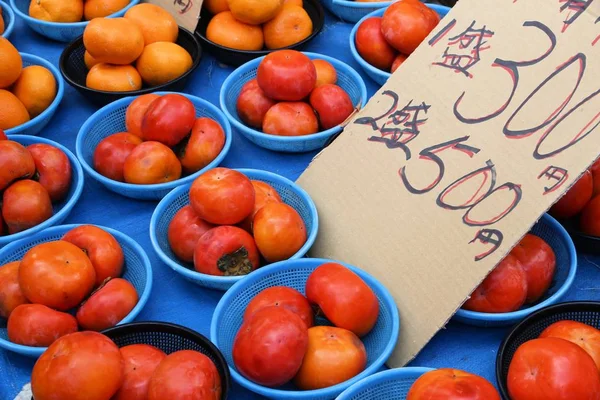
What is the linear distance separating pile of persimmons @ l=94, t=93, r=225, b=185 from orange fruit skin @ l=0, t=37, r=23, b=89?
0.32 meters

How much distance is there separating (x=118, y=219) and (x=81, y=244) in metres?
0.23

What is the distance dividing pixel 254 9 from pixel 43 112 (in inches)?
24.4

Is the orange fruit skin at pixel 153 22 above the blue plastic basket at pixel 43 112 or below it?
above

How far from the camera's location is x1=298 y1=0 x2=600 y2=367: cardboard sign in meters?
1.08

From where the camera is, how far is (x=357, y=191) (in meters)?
1.31

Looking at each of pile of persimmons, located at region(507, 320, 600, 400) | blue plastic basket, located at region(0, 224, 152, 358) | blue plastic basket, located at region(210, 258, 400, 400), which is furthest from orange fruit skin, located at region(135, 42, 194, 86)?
pile of persimmons, located at region(507, 320, 600, 400)

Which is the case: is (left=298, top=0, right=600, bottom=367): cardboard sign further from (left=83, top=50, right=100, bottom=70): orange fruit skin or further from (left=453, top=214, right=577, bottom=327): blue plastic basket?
(left=83, top=50, right=100, bottom=70): orange fruit skin

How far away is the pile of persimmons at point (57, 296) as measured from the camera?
1.12 meters

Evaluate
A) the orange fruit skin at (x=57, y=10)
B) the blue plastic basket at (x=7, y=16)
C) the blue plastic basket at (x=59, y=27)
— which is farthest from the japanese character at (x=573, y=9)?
the blue plastic basket at (x=7, y=16)

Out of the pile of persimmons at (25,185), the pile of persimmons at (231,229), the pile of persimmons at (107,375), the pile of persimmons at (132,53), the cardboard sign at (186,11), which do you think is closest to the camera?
the pile of persimmons at (107,375)

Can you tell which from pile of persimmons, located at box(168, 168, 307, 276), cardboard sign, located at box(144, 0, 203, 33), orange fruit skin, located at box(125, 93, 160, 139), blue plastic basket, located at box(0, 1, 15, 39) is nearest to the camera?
pile of persimmons, located at box(168, 168, 307, 276)

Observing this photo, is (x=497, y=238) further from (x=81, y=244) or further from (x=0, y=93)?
(x=0, y=93)

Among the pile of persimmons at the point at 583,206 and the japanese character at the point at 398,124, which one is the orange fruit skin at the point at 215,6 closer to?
the japanese character at the point at 398,124

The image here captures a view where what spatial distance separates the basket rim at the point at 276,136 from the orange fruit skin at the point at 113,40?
0.85 feet
